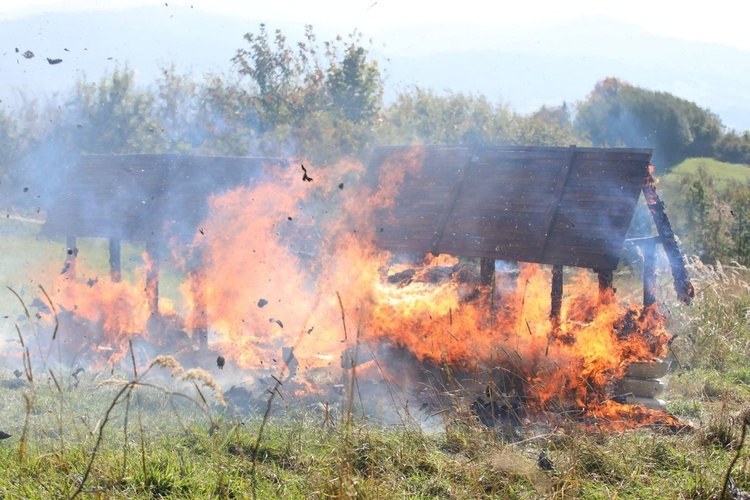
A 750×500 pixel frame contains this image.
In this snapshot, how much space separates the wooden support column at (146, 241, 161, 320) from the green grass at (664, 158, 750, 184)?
68.5ft

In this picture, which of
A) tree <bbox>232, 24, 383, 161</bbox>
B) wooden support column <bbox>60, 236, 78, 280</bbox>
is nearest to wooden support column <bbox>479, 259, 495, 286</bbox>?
wooden support column <bbox>60, 236, 78, 280</bbox>

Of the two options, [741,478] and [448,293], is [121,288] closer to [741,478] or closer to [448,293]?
[448,293]

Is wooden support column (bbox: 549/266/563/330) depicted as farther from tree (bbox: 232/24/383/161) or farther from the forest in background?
tree (bbox: 232/24/383/161)

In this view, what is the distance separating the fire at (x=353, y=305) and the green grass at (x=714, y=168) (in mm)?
16610

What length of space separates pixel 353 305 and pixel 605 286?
3.79 meters

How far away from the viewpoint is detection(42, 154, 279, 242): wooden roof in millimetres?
11914

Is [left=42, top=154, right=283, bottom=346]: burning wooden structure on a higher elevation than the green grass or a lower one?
lower

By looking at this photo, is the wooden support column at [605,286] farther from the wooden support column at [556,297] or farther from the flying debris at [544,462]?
the flying debris at [544,462]

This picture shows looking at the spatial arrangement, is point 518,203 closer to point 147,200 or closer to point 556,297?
point 556,297

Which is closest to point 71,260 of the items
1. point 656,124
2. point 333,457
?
point 333,457

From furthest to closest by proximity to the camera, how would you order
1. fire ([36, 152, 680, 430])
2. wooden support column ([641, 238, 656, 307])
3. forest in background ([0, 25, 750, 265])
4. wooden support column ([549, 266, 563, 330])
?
1. forest in background ([0, 25, 750, 265])
2. wooden support column ([641, 238, 656, 307])
3. wooden support column ([549, 266, 563, 330])
4. fire ([36, 152, 680, 430])

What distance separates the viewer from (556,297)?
889 cm

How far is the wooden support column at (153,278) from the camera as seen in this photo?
11953 millimetres

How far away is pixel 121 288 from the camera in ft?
41.2
